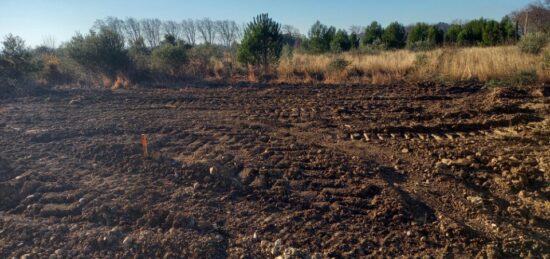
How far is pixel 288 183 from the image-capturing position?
4.24 meters


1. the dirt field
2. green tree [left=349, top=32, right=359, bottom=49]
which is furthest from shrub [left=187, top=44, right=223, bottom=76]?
green tree [left=349, top=32, right=359, bottom=49]

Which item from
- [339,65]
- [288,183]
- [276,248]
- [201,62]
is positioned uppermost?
[201,62]

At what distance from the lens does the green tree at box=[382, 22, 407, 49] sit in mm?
22766

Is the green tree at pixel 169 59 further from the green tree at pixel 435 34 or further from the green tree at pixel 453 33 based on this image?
the green tree at pixel 453 33

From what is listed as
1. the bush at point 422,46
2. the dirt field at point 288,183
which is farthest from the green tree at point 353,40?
the dirt field at point 288,183

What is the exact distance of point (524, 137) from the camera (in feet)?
17.1

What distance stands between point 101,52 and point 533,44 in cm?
1307

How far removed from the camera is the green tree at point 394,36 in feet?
74.7

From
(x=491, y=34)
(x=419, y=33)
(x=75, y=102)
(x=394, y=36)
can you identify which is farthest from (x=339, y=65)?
(x=419, y=33)

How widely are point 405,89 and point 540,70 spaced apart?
2.91 meters

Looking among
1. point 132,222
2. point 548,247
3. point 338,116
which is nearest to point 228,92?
point 338,116

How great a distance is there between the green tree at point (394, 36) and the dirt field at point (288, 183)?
631 inches

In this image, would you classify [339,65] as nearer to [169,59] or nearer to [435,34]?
[169,59]

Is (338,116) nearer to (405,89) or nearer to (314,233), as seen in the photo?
(405,89)
